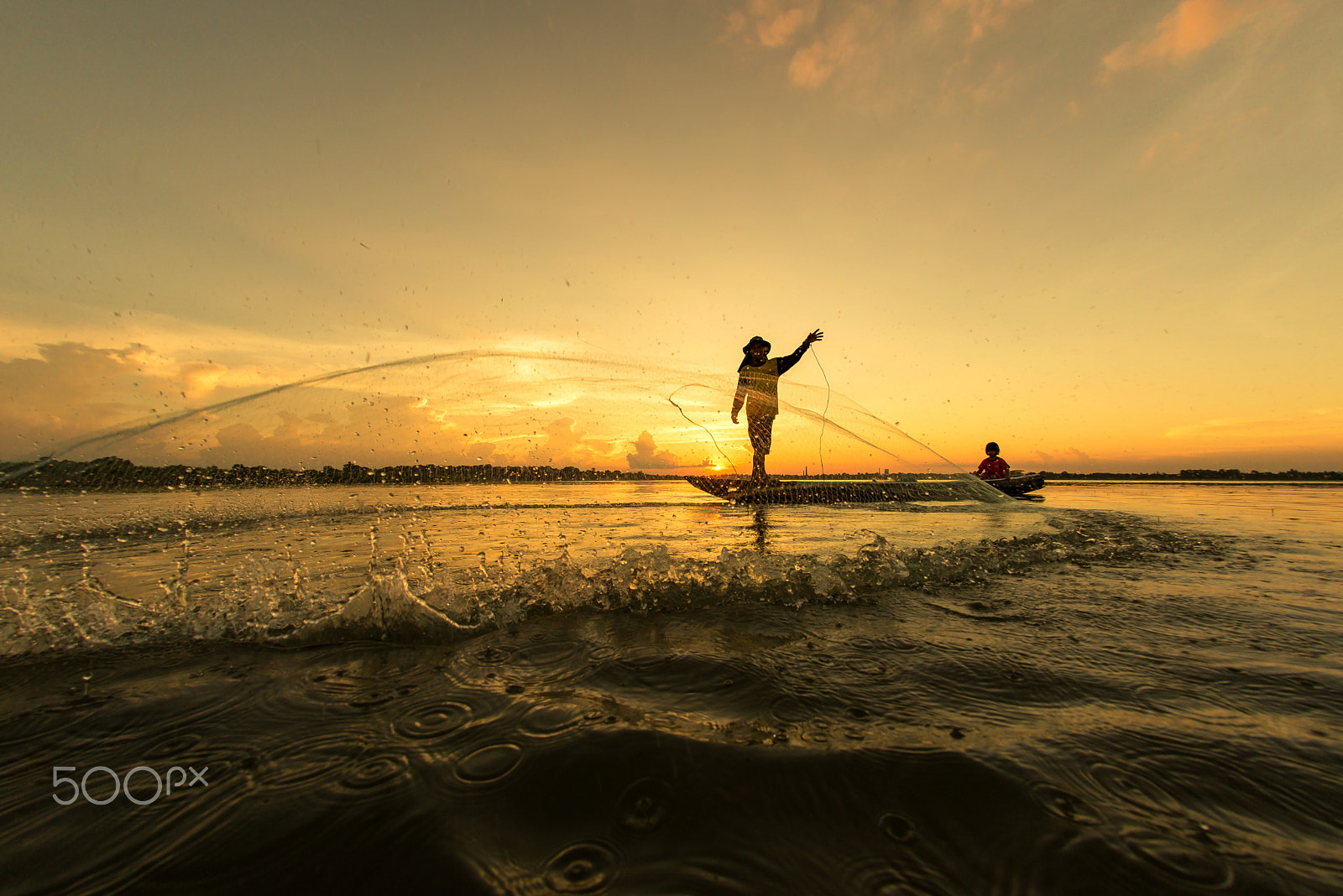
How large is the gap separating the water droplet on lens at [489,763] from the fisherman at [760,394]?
49.4ft

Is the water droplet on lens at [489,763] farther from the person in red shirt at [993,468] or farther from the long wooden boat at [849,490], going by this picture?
Answer: the person in red shirt at [993,468]

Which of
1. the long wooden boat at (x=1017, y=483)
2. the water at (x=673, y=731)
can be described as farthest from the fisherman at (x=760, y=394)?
the long wooden boat at (x=1017, y=483)

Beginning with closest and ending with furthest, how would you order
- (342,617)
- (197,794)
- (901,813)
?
(901,813) → (197,794) → (342,617)

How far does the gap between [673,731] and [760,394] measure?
15613mm

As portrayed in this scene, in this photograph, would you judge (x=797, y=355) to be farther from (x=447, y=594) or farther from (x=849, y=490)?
(x=447, y=594)

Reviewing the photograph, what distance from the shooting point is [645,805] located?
2.09m

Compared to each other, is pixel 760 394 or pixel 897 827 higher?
pixel 760 394

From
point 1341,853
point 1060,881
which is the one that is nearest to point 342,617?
point 1060,881

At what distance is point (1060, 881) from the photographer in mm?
1682

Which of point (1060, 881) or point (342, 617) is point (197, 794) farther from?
point (1060, 881)

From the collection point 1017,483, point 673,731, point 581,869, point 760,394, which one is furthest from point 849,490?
point 581,869

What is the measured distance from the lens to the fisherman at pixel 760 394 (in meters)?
17.5

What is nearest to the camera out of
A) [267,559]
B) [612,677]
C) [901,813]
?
[901,813]

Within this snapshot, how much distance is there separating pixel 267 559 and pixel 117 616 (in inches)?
117
